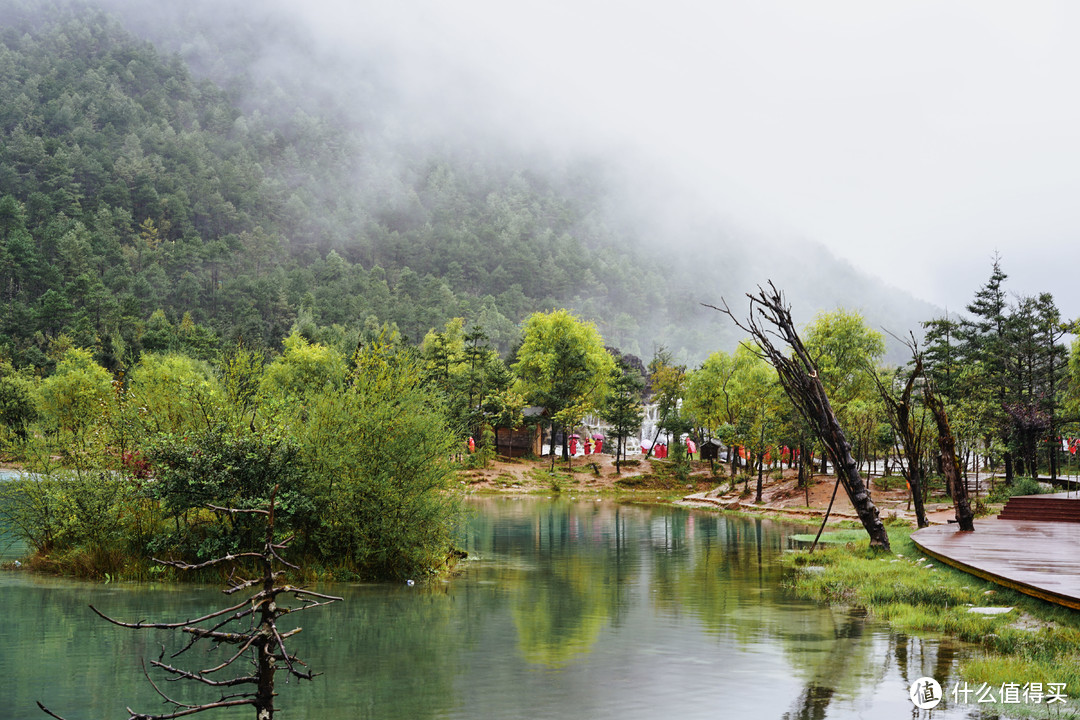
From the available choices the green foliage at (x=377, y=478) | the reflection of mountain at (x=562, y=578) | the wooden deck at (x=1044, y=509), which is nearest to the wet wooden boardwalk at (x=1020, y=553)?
the wooden deck at (x=1044, y=509)

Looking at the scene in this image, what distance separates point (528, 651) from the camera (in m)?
14.4

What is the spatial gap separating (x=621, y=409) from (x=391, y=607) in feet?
175

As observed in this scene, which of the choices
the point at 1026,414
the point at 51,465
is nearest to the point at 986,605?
the point at 51,465

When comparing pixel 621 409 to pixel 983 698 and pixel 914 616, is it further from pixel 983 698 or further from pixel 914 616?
pixel 983 698

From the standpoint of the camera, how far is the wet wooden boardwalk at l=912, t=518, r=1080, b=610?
14117 millimetres

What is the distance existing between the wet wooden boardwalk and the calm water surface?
83.1 inches

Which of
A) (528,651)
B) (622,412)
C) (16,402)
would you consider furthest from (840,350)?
(16,402)

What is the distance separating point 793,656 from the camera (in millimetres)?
13703

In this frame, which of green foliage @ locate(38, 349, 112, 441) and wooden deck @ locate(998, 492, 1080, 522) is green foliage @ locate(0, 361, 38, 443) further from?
wooden deck @ locate(998, 492, 1080, 522)
